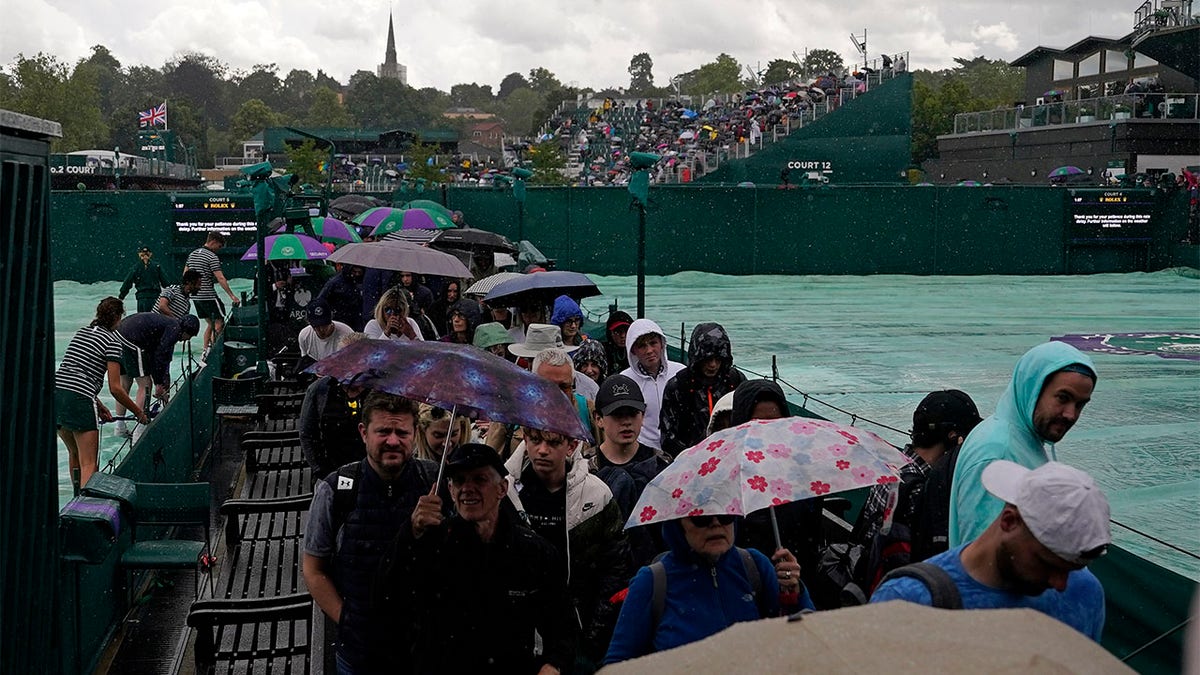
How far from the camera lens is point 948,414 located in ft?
16.6

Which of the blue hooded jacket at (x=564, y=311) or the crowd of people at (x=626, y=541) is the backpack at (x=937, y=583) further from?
the blue hooded jacket at (x=564, y=311)

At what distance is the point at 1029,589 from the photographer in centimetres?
293

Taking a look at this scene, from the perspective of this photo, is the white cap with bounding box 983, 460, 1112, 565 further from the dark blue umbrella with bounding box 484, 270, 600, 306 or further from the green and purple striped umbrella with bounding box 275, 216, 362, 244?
the green and purple striped umbrella with bounding box 275, 216, 362, 244

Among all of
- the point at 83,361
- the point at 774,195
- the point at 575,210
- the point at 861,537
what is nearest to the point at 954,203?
the point at 774,195

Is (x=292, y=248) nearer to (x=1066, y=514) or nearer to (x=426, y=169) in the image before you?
(x=1066, y=514)

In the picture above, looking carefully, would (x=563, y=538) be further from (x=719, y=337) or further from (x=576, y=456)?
(x=719, y=337)

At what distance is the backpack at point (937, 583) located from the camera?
291 centimetres

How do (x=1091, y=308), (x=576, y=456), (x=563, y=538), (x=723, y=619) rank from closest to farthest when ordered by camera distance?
(x=723, y=619), (x=563, y=538), (x=576, y=456), (x=1091, y=308)

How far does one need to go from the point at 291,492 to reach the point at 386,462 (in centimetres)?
439

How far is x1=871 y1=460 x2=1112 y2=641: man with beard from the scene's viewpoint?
9.12ft

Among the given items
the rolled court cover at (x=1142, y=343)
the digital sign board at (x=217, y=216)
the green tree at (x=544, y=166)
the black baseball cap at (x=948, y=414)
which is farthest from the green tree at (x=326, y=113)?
the black baseball cap at (x=948, y=414)

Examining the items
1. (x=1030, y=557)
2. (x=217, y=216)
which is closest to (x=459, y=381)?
(x=1030, y=557)

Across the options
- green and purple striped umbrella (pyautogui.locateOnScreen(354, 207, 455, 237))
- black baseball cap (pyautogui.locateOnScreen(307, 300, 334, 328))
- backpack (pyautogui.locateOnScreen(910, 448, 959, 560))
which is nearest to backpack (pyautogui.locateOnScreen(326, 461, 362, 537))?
backpack (pyautogui.locateOnScreen(910, 448, 959, 560))

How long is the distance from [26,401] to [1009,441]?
3.39 metres
